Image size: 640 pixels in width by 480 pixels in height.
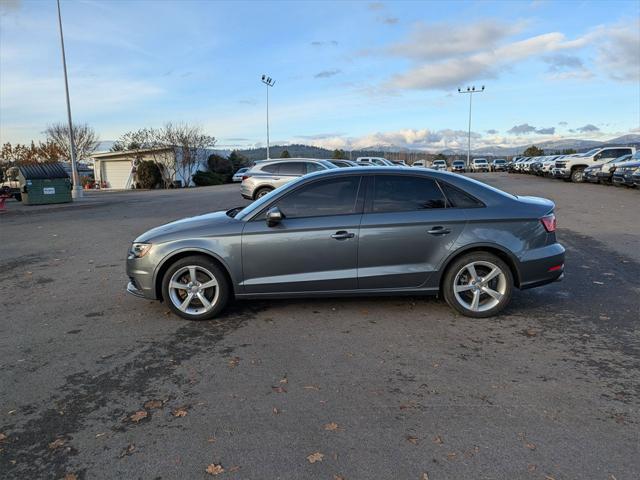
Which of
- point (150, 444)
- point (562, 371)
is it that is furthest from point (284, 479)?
point (562, 371)

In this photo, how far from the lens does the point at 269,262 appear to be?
5352mm

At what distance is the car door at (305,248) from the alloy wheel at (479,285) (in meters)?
1.18

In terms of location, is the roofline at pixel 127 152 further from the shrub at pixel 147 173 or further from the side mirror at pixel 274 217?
the side mirror at pixel 274 217

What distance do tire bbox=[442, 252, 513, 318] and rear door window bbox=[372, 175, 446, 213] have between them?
71 centimetres

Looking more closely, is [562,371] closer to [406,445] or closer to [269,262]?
[406,445]

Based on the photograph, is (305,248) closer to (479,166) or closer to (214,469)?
(214,469)

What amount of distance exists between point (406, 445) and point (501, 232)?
3.01 meters

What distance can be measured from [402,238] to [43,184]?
2356cm

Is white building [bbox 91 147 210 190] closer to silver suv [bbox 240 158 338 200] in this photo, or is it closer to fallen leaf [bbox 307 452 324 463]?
silver suv [bbox 240 158 338 200]

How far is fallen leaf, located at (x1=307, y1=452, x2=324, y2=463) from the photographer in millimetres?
2961

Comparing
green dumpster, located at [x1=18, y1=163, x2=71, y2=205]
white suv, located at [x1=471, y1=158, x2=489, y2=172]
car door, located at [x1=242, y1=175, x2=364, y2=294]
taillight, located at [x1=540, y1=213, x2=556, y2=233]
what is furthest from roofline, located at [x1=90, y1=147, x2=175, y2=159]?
taillight, located at [x1=540, y1=213, x2=556, y2=233]

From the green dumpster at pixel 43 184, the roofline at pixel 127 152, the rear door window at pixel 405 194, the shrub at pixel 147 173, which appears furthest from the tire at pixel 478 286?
the roofline at pixel 127 152

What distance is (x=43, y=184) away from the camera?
23.8 meters

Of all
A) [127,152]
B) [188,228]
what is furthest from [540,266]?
[127,152]
